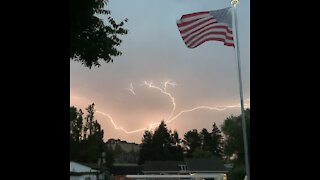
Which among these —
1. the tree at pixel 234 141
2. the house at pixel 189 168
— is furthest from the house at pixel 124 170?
the tree at pixel 234 141

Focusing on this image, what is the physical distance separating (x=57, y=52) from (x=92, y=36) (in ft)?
27.1

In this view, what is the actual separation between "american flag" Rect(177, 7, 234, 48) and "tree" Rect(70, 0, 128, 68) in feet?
6.26

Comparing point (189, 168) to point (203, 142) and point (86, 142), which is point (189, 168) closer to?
point (86, 142)

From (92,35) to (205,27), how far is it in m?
2.72

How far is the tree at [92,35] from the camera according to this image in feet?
33.3

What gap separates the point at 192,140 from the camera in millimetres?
143625

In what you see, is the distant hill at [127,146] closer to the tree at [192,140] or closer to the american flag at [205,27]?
the tree at [192,140]

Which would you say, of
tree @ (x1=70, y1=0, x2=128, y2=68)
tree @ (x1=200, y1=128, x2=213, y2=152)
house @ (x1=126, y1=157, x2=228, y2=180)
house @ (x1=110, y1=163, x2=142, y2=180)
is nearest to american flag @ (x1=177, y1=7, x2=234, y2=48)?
tree @ (x1=70, y1=0, x2=128, y2=68)

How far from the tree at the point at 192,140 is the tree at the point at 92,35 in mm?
128506

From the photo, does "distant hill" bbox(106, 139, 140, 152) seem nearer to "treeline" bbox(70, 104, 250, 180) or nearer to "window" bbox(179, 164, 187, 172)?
"treeline" bbox(70, 104, 250, 180)

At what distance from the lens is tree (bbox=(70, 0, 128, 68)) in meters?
10.2

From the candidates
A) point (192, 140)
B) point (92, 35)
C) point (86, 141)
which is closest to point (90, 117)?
point (86, 141)
